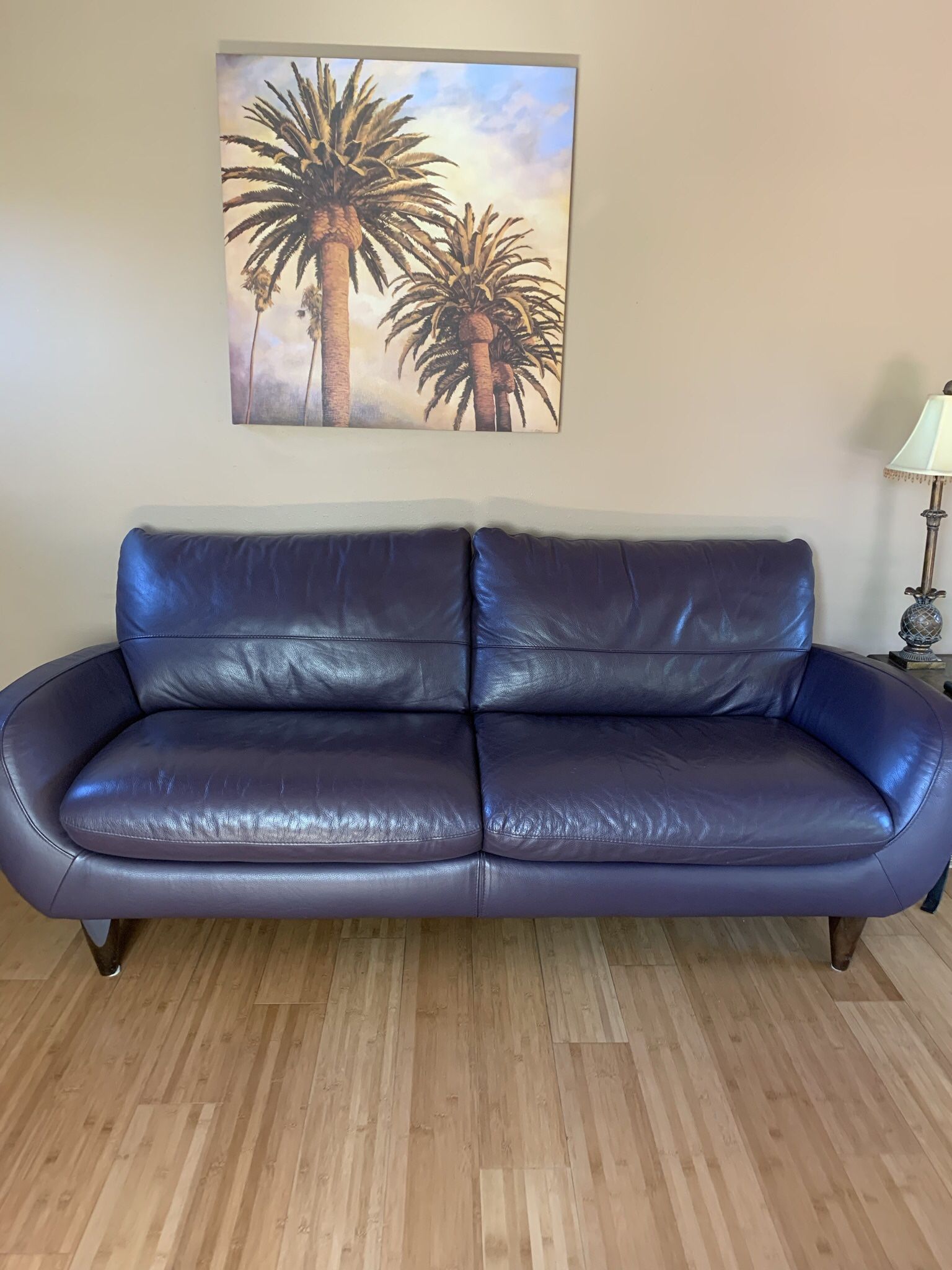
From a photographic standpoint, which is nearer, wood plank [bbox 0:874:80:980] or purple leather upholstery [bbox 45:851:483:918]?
purple leather upholstery [bbox 45:851:483:918]

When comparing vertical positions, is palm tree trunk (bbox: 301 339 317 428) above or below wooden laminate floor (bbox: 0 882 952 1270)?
above

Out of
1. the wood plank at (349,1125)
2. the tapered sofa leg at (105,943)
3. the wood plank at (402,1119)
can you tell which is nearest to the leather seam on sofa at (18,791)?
the tapered sofa leg at (105,943)

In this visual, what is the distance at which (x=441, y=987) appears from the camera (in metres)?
1.78

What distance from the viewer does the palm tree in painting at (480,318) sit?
7.16 feet

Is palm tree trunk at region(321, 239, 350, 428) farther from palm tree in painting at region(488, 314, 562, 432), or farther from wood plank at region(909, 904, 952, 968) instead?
wood plank at region(909, 904, 952, 968)

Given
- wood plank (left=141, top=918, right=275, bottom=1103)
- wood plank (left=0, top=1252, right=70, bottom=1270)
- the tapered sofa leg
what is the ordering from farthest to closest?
the tapered sofa leg → wood plank (left=141, top=918, right=275, bottom=1103) → wood plank (left=0, top=1252, right=70, bottom=1270)

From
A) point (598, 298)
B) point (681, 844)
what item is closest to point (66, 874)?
point (681, 844)

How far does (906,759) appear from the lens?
169cm

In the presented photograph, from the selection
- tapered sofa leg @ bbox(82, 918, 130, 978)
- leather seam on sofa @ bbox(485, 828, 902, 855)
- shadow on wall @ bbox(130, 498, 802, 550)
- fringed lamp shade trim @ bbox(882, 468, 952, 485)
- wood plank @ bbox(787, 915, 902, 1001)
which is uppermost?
fringed lamp shade trim @ bbox(882, 468, 952, 485)

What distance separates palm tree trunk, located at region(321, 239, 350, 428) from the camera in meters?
2.17

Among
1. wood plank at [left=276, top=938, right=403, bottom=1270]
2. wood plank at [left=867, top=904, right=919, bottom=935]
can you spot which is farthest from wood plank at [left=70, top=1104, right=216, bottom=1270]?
wood plank at [left=867, top=904, right=919, bottom=935]

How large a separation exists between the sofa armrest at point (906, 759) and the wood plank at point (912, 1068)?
0.24 meters

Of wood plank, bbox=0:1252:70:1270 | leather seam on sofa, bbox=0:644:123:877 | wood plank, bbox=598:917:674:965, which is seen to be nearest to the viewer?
wood plank, bbox=0:1252:70:1270

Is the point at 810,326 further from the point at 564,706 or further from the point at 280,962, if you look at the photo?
the point at 280,962
